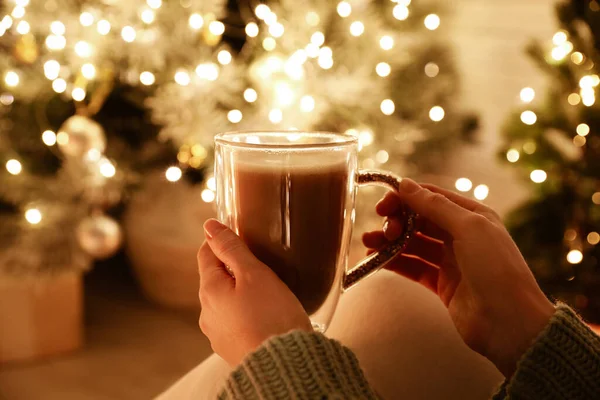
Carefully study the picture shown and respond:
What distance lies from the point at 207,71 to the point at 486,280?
3.90 ft

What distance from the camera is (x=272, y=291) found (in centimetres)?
62

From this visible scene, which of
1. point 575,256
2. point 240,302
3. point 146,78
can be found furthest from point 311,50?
point 240,302

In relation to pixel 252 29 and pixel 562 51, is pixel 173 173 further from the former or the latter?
pixel 562 51

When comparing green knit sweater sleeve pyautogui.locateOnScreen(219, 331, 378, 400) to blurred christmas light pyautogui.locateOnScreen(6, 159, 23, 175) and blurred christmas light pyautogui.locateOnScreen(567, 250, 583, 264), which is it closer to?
blurred christmas light pyautogui.locateOnScreen(6, 159, 23, 175)

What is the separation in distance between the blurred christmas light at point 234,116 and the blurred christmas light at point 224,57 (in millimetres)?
147

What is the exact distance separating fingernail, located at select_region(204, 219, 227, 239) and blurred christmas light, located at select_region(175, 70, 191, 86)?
1.10 m

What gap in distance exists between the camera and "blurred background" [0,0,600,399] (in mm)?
1654

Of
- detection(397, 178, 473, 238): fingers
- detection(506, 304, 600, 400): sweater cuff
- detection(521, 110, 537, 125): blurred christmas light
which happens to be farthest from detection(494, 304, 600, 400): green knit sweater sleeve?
detection(521, 110, 537, 125): blurred christmas light

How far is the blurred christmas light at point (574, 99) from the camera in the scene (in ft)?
6.06

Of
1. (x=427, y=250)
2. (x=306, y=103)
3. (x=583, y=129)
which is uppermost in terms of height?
(x=306, y=103)

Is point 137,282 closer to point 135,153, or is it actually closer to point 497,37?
point 135,153

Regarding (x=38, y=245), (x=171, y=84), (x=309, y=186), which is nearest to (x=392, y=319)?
(x=309, y=186)

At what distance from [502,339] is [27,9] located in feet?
4.87

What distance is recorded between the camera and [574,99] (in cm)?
186
